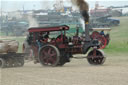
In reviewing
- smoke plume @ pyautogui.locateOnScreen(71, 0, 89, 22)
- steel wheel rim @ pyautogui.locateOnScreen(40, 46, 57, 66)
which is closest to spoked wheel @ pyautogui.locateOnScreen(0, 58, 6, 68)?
steel wheel rim @ pyautogui.locateOnScreen(40, 46, 57, 66)

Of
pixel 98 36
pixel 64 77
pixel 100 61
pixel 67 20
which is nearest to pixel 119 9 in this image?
pixel 67 20

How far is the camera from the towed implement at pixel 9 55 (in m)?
14.1

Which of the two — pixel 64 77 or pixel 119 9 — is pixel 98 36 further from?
pixel 119 9

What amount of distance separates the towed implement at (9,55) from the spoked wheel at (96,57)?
9.09ft

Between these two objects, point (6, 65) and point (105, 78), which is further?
point (6, 65)

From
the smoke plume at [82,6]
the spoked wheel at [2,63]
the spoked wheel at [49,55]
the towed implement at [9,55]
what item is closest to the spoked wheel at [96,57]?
the spoked wheel at [49,55]

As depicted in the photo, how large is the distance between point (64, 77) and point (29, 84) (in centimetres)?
154

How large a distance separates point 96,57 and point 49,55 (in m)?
1.82

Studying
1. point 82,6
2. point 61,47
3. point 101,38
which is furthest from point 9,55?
point 101,38

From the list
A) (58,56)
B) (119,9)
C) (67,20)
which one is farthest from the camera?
(119,9)

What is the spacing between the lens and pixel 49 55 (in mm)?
13734

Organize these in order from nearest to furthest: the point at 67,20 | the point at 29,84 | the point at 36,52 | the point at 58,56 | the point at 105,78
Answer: the point at 29,84 < the point at 105,78 < the point at 58,56 < the point at 36,52 < the point at 67,20

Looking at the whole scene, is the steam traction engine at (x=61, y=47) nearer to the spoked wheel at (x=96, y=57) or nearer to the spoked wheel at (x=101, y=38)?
the spoked wheel at (x=96, y=57)

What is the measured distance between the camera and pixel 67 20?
42.1 metres
